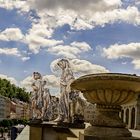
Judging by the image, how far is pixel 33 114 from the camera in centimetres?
1883

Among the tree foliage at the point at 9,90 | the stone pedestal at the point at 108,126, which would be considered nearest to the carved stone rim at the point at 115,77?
the stone pedestal at the point at 108,126

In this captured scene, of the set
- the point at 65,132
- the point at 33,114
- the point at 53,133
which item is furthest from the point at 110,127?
the point at 33,114

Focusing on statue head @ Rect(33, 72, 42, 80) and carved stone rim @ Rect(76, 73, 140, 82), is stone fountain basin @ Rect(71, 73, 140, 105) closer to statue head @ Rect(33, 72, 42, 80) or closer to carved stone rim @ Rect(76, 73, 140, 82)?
carved stone rim @ Rect(76, 73, 140, 82)

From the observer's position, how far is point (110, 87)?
23.5 ft

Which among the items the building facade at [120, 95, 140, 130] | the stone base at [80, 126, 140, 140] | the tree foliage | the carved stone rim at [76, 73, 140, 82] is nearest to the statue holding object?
the stone base at [80, 126, 140, 140]

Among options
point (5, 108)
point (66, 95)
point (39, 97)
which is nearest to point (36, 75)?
point (39, 97)

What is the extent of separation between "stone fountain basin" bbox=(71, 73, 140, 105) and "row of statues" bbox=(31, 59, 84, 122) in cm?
598

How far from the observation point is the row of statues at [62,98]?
15.4 m

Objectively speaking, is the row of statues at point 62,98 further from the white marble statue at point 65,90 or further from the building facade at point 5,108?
→ the building facade at point 5,108

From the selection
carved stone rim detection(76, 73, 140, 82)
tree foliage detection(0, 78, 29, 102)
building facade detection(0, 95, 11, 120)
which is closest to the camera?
carved stone rim detection(76, 73, 140, 82)

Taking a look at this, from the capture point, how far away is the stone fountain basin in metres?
7.01

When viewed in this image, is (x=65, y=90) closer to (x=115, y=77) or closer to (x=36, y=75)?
(x=36, y=75)

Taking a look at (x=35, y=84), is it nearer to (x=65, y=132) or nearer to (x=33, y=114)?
(x=33, y=114)

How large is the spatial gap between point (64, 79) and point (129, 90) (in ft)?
26.7
